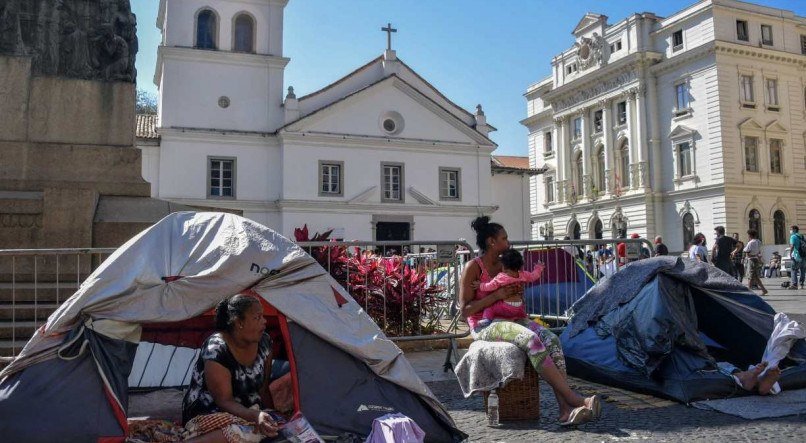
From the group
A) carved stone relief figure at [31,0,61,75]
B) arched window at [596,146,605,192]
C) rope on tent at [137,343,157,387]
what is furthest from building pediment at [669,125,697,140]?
rope on tent at [137,343,157,387]

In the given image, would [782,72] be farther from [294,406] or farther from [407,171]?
[294,406]

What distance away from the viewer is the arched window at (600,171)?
49619mm

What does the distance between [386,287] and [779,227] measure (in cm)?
4138

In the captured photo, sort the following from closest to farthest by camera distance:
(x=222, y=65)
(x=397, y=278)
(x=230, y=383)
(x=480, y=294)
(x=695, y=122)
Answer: (x=230, y=383), (x=480, y=294), (x=397, y=278), (x=222, y=65), (x=695, y=122)

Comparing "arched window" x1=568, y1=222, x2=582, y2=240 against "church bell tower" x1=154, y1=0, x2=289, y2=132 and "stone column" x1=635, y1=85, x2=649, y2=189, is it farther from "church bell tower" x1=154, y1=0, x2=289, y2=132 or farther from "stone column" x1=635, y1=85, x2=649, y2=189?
"church bell tower" x1=154, y1=0, x2=289, y2=132

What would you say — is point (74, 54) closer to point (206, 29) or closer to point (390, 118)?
point (206, 29)

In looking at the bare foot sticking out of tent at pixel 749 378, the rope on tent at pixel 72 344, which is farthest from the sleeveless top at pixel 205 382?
the bare foot sticking out of tent at pixel 749 378

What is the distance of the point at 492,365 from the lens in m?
5.00

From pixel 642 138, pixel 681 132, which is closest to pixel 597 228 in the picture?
pixel 642 138

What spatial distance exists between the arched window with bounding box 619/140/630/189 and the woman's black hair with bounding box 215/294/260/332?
46.0 m

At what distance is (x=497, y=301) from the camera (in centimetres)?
530

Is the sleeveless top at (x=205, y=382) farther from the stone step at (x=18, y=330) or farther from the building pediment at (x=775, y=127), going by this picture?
the building pediment at (x=775, y=127)

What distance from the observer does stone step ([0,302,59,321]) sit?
21.5 feet

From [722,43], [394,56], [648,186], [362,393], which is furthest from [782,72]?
[362,393]
